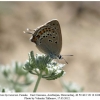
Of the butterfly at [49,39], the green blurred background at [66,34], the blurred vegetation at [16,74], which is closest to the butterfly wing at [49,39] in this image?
the butterfly at [49,39]

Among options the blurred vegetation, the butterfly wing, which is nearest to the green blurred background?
the blurred vegetation

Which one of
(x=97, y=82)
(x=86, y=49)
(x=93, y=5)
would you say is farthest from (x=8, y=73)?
(x=93, y=5)

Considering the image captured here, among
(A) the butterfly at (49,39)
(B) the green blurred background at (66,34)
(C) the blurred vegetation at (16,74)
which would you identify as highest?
(A) the butterfly at (49,39)

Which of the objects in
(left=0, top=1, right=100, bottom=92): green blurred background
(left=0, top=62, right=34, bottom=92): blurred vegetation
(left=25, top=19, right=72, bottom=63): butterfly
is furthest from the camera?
(left=0, top=1, right=100, bottom=92): green blurred background

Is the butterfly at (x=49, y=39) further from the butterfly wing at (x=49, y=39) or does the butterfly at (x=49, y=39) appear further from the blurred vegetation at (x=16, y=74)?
the blurred vegetation at (x=16, y=74)

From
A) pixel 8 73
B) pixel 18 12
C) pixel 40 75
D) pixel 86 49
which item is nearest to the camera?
pixel 40 75

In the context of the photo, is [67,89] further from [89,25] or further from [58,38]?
[89,25]

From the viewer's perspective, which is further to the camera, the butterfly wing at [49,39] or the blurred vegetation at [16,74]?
the blurred vegetation at [16,74]

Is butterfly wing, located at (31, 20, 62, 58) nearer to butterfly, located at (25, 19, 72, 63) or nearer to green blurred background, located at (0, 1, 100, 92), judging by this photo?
butterfly, located at (25, 19, 72, 63)
